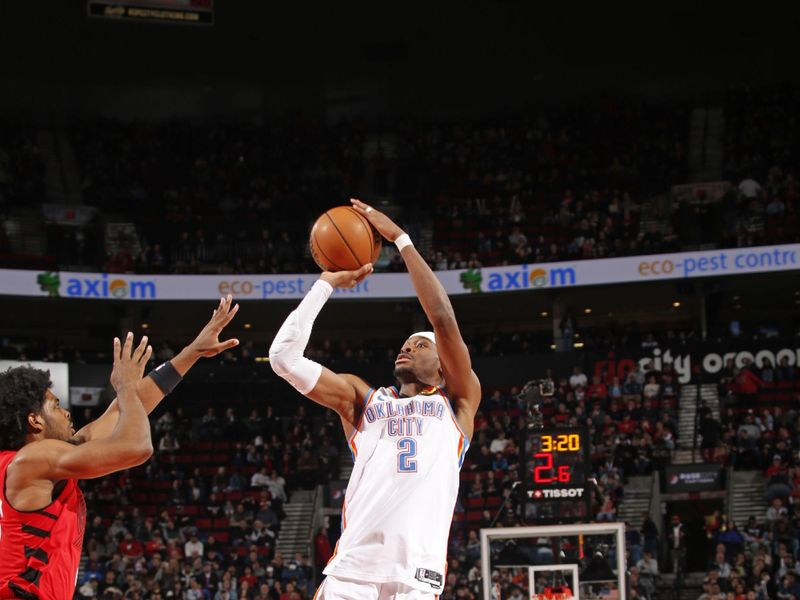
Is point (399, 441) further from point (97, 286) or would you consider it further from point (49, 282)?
point (97, 286)

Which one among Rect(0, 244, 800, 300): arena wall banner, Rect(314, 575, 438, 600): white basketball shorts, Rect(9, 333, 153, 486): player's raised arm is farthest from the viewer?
Rect(0, 244, 800, 300): arena wall banner

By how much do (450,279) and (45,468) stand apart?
23.9 m

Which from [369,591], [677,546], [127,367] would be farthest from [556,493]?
[127,367]

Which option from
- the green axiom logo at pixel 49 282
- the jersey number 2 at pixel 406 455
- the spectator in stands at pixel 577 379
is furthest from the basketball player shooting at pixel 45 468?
the green axiom logo at pixel 49 282

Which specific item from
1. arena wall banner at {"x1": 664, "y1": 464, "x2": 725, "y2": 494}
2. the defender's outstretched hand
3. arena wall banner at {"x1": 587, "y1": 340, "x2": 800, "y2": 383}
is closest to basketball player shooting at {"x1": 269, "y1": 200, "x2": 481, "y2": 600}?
the defender's outstretched hand

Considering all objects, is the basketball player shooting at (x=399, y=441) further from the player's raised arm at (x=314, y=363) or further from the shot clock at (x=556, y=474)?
the shot clock at (x=556, y=474)

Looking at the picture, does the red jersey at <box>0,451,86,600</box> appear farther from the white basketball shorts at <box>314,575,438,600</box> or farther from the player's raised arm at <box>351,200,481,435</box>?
the player's raised arm at <box>351,200,481,435</box>

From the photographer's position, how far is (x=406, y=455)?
5488mm

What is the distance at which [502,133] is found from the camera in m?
33.1

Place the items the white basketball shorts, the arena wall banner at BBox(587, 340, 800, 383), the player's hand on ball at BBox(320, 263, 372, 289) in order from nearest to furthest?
the white basketball shorts, the player's hand on ball at BBox(320, 263, 372, 289), the arena wall banner at BBox(587, 340, 800, 383)

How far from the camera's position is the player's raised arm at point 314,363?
215 inches

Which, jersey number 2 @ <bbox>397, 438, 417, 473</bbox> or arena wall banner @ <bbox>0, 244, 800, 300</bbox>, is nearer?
jersey number 2 @ <bbox>397, 438, 417, 473</bbox>

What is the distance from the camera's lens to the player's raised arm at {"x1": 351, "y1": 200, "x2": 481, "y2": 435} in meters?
5.69

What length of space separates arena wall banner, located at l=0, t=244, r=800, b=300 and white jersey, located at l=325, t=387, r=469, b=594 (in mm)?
22057
